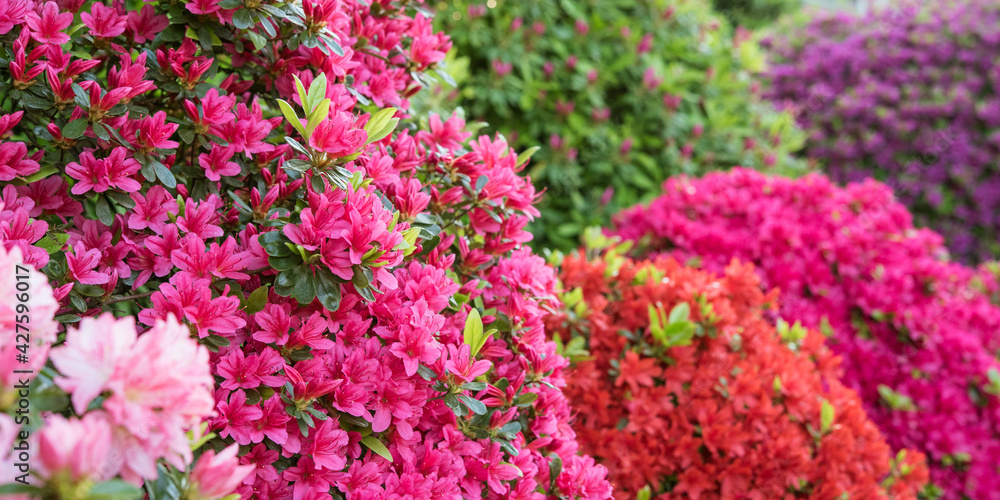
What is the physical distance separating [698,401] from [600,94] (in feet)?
7.18

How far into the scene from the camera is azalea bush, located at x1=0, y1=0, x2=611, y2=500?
1.18 m

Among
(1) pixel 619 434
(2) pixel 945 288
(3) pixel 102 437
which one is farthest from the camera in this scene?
(2) pixel 945 288

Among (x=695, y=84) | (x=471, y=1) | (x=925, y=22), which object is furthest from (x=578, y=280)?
(x=925, y=22)

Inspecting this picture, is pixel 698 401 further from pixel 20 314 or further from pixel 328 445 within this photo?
pixel 20 314

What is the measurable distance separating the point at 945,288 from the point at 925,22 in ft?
16.3

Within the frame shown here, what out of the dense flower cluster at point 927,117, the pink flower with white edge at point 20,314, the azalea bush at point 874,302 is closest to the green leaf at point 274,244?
the pink flower with white edge at point 20,314

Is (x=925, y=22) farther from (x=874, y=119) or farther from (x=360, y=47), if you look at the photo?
(x=360, y=47)

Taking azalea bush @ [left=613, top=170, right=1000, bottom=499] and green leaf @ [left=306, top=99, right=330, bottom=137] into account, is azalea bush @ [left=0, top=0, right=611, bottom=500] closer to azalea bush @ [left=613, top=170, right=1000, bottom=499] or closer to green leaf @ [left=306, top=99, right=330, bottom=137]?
green leaf @ [left=306, top=99, right=330, bottom=137]

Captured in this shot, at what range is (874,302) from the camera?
10.1 feet

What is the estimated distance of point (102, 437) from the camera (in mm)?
700

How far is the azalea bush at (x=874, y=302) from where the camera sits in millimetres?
2953

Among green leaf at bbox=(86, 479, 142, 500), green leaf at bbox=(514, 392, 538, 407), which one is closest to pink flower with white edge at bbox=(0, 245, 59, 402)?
green leaf at bbox=(86, 479, 142, 500)

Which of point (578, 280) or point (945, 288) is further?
point (945, 288)

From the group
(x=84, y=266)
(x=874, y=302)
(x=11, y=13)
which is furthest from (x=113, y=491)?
(x=874, y=302)
